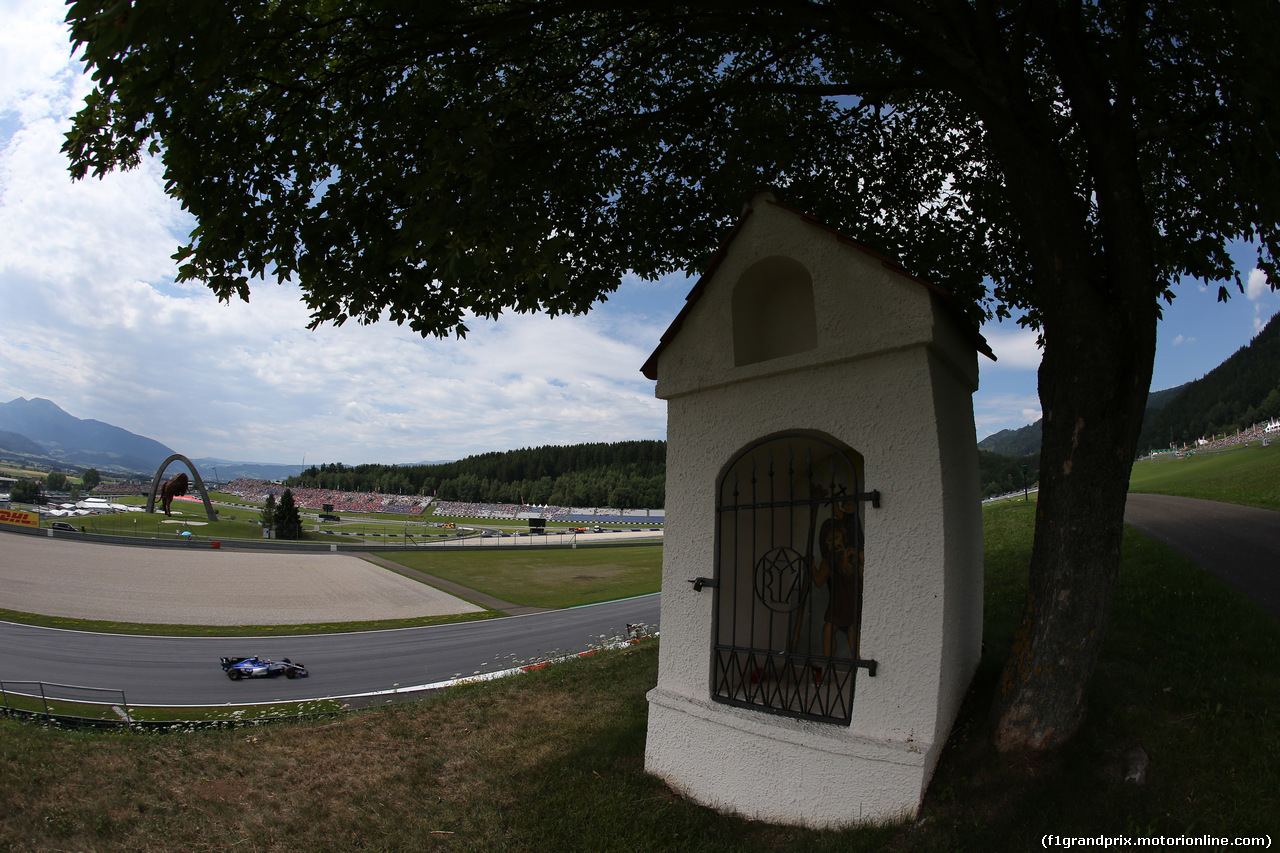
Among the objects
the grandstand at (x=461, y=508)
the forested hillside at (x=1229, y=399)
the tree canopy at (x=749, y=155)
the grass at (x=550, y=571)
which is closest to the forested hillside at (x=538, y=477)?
the grandstand at (x=461, y=508)

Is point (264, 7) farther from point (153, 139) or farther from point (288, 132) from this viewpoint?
point (153, 139)

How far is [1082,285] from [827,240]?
175cm

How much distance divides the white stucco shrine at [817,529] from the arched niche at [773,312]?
0.02 metres

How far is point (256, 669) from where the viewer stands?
1850 centimetres

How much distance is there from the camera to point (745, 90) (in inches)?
250

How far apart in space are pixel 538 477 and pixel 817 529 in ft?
436

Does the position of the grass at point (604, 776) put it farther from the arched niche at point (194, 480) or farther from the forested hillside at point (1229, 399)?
the forested hillside at point (1229, 399)

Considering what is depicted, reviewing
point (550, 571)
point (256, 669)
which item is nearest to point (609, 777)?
point (256, 669)

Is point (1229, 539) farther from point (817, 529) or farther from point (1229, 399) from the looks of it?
point (1229, 399)

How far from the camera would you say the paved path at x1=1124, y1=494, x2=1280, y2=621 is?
803 cm

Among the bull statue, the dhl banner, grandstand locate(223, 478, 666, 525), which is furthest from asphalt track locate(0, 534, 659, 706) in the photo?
grandstand locate(223, 478, 666, 525)

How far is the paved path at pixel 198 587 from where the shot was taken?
1067 inches

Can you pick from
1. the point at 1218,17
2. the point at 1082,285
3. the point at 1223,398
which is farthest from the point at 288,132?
the point at 1223,398

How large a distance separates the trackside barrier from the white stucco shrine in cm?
1440
